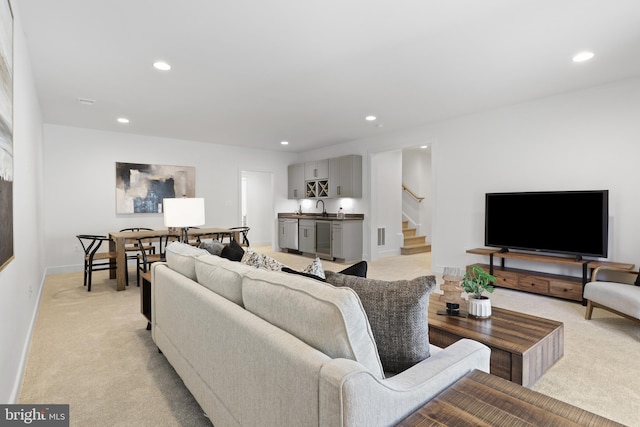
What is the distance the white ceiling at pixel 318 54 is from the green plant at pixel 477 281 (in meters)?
1.84

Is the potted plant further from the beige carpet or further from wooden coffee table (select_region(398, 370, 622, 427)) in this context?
wooden coffee table (select_region(398, 370, 622, 427))

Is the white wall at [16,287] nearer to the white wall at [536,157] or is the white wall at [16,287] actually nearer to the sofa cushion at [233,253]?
the sofa cushion at [233,253]

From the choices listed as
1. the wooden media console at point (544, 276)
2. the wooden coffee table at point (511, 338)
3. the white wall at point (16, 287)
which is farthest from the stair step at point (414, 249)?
the white wall at point (16, 287)

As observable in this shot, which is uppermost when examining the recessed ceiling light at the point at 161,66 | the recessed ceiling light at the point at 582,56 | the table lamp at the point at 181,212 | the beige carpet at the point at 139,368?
the recessed ceiling light at the point at 582,56

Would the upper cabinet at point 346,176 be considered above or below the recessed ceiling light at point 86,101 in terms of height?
below

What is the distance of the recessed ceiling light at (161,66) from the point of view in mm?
3234

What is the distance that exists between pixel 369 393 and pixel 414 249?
7.32m

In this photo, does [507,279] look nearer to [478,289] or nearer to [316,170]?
[478,289]

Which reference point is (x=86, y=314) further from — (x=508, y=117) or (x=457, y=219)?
(x=508, y=117)

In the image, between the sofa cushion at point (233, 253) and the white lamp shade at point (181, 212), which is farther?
the white lamp shade at point (181, 212)

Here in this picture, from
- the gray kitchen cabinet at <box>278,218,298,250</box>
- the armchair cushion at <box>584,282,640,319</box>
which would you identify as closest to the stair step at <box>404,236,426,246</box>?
the gray kitchen cabinet at <box>278,218,298,250</box>

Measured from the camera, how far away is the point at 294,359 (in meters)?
1.02

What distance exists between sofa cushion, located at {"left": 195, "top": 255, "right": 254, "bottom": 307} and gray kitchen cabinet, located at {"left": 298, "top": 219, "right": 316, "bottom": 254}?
5.45 metres

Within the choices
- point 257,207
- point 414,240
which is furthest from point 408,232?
point 257,207
